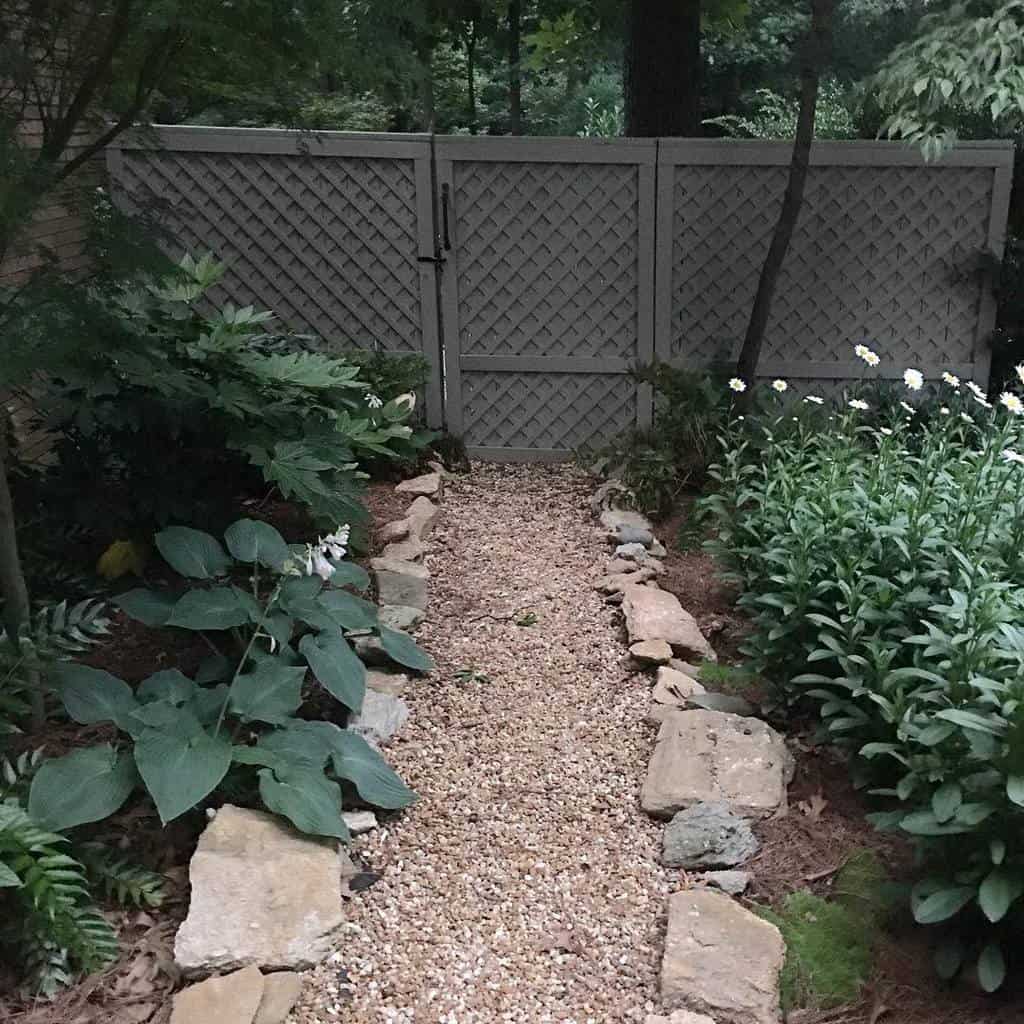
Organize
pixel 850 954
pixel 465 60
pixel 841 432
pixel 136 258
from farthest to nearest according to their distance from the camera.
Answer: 1. pixel 465 60
2. pixel 841 432
3. pixel 136 258
4. pixel 850 954

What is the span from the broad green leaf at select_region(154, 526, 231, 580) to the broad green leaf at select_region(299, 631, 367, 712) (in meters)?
0.39

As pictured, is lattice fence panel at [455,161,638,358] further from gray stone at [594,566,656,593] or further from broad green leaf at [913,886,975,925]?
broad green leaf at [913,886,975,925]

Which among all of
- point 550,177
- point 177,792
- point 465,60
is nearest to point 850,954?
point 177,792

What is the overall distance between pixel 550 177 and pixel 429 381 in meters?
1.21

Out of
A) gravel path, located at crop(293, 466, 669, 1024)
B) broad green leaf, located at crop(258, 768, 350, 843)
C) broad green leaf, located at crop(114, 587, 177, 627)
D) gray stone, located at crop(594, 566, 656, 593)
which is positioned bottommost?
gravel path, located at crop(293, 466, 669, 1024)

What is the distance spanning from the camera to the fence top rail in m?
5.14

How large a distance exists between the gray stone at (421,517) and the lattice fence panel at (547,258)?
115cm

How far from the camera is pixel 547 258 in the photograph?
5477 mm

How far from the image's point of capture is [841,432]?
417cm

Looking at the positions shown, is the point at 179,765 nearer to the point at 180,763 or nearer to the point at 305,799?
the point at 180,763

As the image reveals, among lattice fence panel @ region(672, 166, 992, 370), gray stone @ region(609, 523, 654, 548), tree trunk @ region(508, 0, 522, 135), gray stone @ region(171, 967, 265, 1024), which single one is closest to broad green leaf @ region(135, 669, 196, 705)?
gray stone @ region(171, 967, 265, 1024)

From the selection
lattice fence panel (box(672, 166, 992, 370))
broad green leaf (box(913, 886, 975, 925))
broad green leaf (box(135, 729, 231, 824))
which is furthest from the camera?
lattice fence panel (box(672, 166, 992, 370))

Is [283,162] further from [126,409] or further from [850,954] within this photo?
[850,954]

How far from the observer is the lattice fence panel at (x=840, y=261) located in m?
5.26
